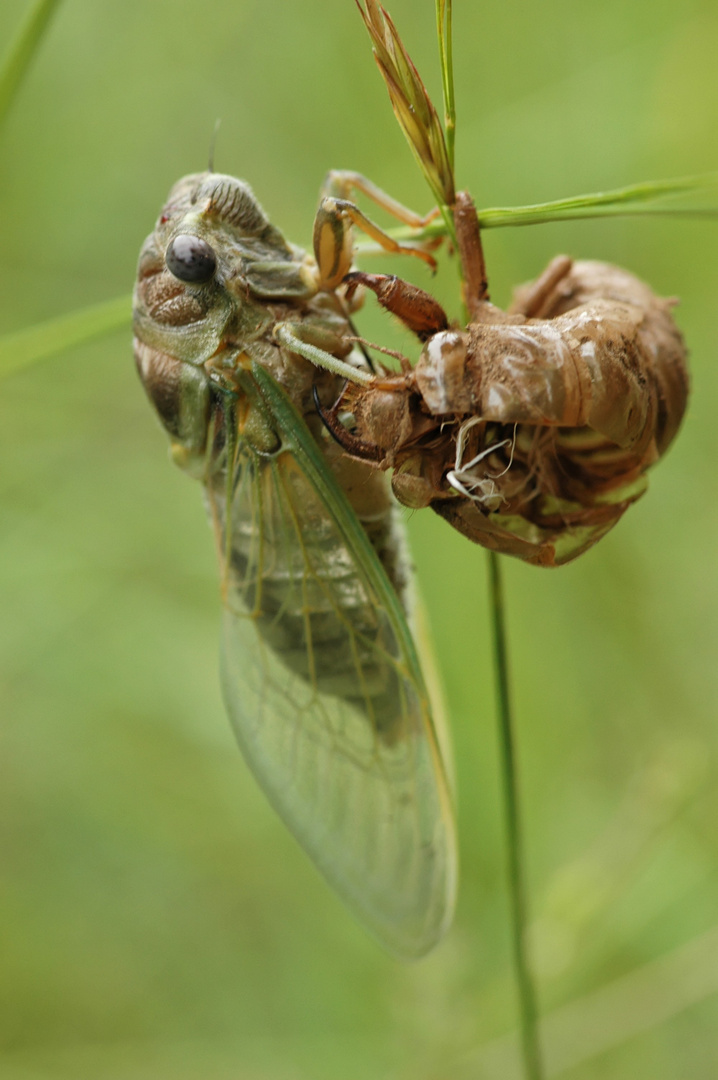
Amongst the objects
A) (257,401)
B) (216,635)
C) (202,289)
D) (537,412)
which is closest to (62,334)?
(202,289)

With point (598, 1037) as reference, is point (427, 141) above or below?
above

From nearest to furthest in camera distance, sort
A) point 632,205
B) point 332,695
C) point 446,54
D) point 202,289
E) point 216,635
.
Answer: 1. point 446,54
2. point 632,205
3. point 202,289
4. point 332,695
5. point 216,635

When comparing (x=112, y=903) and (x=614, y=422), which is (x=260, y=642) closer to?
(x=614, y=422)

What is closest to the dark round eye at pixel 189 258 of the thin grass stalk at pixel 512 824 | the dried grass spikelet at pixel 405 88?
the dried grass spikelet at pixel 405 88

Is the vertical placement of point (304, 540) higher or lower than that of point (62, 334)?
lower

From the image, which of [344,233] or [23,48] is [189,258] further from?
[23,48]

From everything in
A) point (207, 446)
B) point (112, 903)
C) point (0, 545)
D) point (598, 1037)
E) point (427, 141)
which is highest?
point (427, 141)

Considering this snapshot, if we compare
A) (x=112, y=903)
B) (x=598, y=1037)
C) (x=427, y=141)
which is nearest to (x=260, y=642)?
(x=427, y=141)
